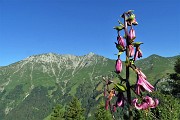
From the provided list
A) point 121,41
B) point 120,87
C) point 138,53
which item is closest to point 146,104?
point 120,87

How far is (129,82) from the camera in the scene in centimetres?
515

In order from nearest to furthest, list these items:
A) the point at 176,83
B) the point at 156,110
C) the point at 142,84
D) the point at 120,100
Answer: the point at 142,84
the point at 120,100
the point at 156,110
the point at 176,83

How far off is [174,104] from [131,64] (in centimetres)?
3025

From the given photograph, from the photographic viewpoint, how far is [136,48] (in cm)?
526

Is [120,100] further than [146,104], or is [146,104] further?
[120,100]

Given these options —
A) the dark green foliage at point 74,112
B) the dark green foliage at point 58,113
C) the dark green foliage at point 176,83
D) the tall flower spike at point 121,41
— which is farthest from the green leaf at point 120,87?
the dark green foliage at point 58,113

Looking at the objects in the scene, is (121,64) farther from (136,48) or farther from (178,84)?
(178,84)

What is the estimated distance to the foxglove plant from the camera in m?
4.75

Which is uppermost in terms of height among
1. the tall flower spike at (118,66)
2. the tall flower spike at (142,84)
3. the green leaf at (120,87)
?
the tall flower spike at (118,66)

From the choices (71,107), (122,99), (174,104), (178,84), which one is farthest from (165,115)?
(71,107)

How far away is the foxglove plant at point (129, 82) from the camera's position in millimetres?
4754

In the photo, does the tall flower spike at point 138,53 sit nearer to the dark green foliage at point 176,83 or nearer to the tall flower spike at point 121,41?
the tall flower spike at point 121,41

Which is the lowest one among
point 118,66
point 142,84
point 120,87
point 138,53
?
point 142,84

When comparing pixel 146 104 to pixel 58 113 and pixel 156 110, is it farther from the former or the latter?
pixel 58 113
